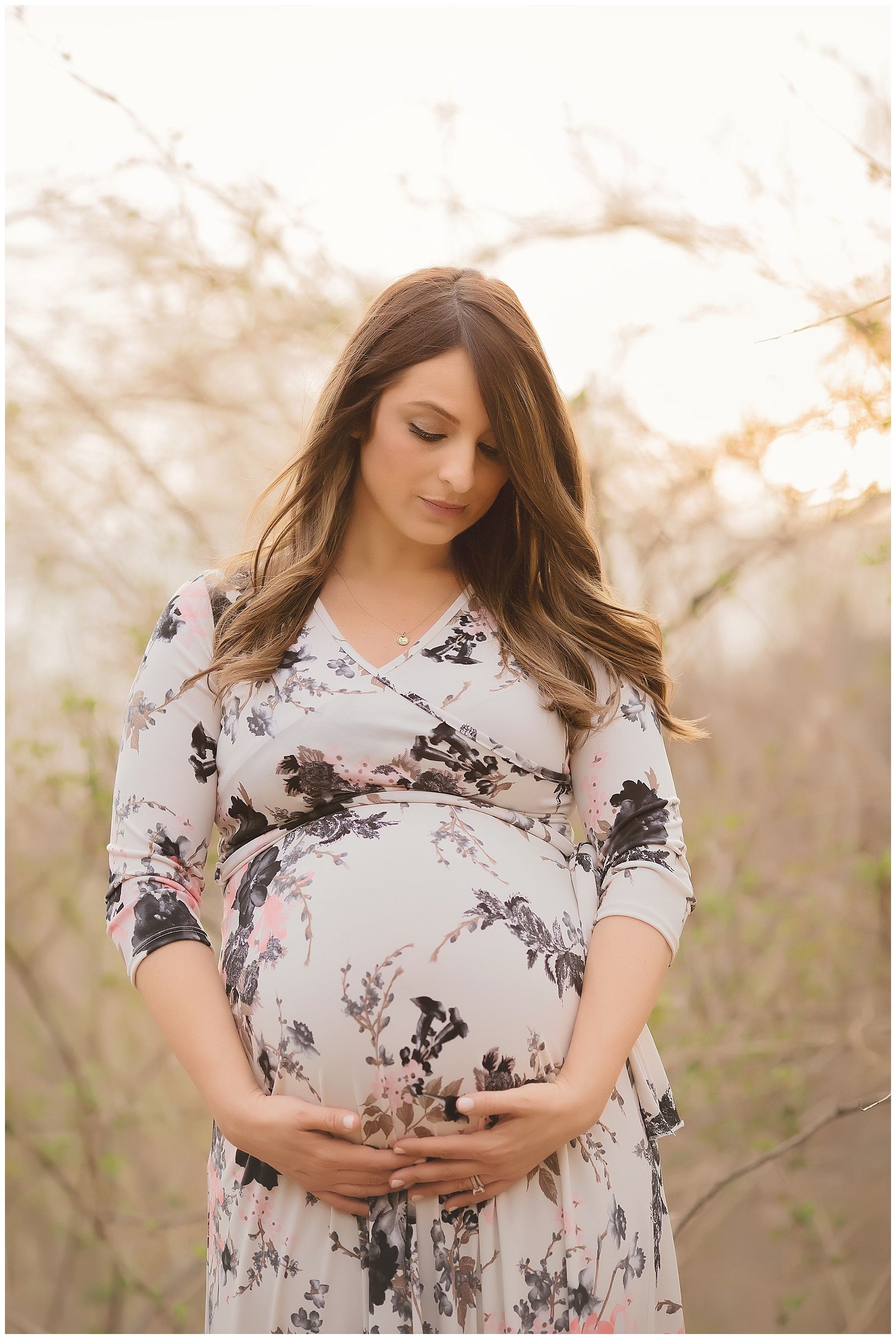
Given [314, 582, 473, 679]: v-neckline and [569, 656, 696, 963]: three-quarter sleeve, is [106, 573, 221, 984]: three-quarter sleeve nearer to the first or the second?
[314, 582, 473, 679]: v-neckline

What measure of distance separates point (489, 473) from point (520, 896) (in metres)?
0.57

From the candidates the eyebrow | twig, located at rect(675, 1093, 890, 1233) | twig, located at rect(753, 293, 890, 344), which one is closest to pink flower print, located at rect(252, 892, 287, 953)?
the eyebrow

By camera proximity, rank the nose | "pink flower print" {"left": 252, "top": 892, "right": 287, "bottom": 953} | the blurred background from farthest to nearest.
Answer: the blurred background, the nose, "pink flower print" {"left": 252, "top": 892, "right": 287, "bottom": 953}

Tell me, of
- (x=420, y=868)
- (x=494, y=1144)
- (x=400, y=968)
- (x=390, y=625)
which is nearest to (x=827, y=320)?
(x=390, y=625)

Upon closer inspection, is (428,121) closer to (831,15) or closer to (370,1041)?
(831,15)

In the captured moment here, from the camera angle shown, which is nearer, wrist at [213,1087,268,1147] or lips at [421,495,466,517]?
wrist at [213,1087,268,1147]

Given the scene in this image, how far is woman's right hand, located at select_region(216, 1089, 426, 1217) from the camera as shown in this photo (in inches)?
43.3

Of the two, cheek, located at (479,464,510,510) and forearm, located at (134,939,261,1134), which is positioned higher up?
cheek, located at (479,464,510,510)

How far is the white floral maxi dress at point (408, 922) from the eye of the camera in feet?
3.72

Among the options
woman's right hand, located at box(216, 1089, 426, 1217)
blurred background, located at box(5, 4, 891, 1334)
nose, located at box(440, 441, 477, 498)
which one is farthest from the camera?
blurred background, located at box(5, 4, 891, 1334)

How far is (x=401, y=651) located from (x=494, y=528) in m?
0.31

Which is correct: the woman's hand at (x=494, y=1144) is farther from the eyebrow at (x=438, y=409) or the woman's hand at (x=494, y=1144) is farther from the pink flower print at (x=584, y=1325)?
the eyebrow at (x=438, y=409)

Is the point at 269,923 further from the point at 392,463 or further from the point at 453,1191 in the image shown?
the point at 392,463

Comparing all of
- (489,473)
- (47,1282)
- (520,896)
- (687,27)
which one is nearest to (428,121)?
(687,27)
